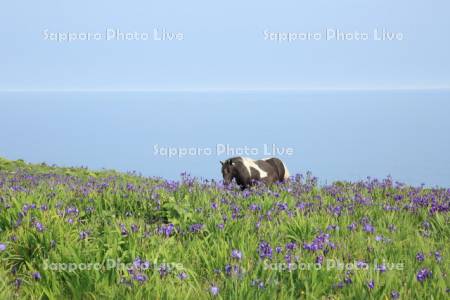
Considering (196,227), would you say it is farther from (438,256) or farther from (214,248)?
(438,256)


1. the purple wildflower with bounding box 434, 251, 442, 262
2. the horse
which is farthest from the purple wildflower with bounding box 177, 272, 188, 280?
the horse

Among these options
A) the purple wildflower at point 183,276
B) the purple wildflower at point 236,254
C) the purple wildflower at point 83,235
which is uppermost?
the purple wildflower at point 83,235

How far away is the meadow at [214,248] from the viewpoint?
4.46 m

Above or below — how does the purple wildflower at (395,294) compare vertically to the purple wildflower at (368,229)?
below

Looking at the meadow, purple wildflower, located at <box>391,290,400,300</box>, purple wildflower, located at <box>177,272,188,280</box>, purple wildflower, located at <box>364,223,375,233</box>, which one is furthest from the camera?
purple wildflower, located at <box>364,223,375,233</box>

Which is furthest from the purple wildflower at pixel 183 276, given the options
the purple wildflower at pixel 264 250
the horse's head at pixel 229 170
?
the horse's head at pixel 229 170

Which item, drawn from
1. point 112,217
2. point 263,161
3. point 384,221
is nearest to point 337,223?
point 384,221

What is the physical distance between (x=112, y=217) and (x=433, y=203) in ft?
17.2

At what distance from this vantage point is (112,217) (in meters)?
6.68

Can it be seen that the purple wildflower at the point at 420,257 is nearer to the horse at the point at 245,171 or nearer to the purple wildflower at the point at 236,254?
the purple wildflower at the point at 236,254

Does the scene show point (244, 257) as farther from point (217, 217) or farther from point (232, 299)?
point (217, 217)

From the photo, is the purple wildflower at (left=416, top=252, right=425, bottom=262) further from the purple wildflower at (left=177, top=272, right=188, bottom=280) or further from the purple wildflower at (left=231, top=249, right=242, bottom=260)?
the purple wildflower at (left=177, top=272, right=188, bottom=280)

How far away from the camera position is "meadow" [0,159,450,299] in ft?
14.6

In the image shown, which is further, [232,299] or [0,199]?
[0,199]
